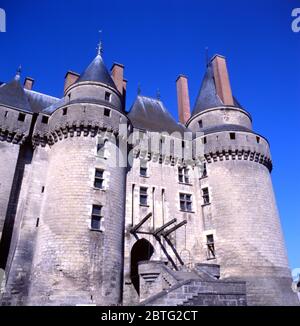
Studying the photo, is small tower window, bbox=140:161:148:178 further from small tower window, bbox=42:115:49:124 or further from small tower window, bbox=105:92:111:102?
small tower window, bbox=42:115:49:124

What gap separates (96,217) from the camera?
15.5m

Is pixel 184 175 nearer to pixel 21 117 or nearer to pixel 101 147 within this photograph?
pixel 101 147

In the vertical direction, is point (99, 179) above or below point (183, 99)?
below

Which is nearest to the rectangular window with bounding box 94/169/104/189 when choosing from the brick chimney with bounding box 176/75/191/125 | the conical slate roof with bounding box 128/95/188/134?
the conical slate roof with bounding box 128/95/188/134

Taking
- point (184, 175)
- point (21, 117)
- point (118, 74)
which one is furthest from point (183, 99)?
point (21, 117)

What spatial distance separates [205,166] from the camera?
69.2ft

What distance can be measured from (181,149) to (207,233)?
636cm

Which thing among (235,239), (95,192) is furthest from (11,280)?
(235,239)

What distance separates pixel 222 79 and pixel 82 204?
1569cm

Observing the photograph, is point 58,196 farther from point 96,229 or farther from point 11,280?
point 11,280

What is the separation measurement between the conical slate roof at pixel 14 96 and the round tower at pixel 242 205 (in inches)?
491

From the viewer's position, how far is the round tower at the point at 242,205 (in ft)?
54.2

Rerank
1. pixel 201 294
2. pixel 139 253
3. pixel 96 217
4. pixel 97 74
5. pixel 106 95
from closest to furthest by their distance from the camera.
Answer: pixel 201 294
pixel 96 217
pixel 139 253
pixel 106 95
pixel 97 74
